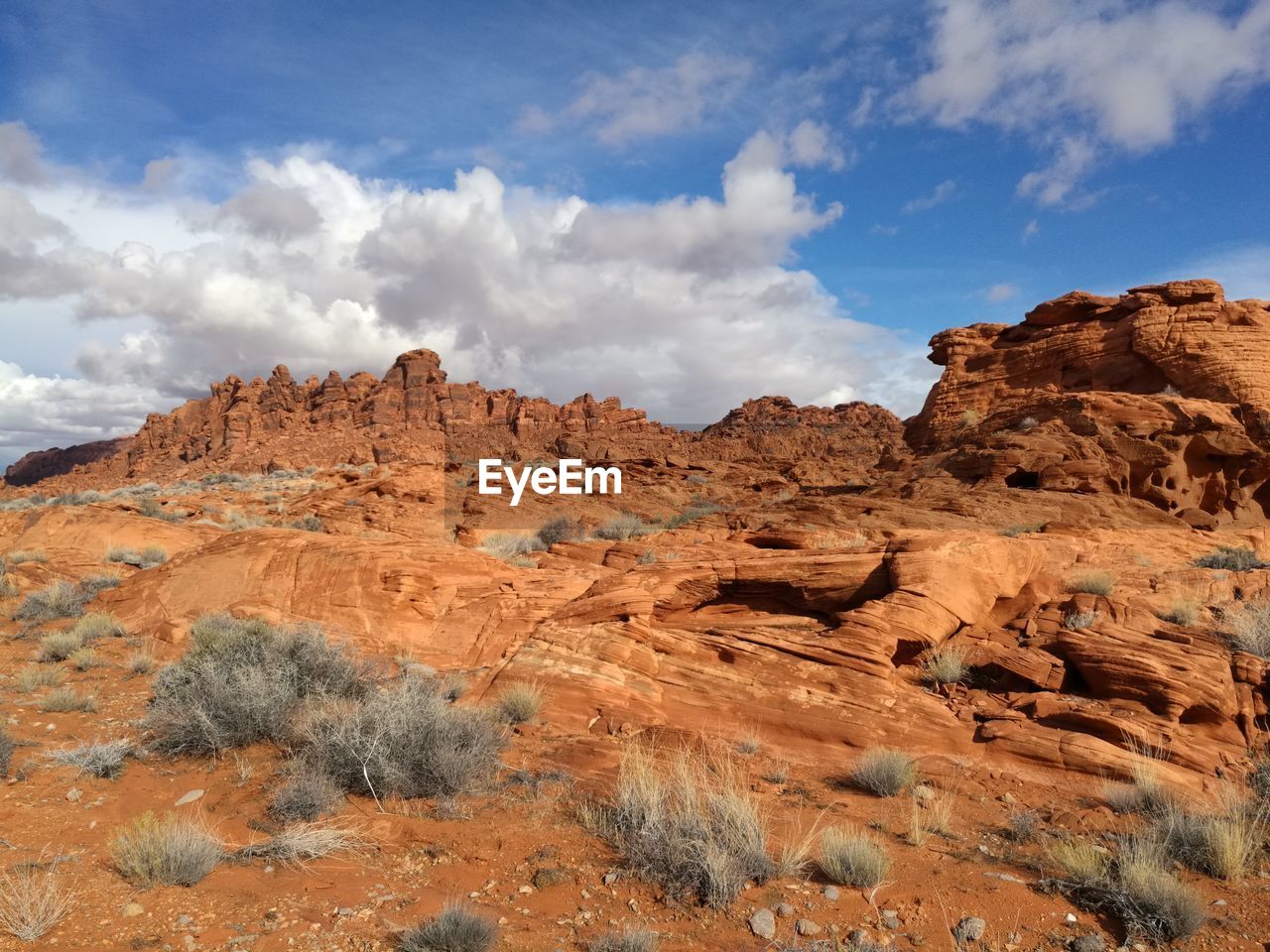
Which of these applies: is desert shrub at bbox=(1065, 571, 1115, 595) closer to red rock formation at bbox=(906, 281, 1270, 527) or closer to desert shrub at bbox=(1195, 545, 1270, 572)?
desert shrub at bbox=(1195, 545, 1270, 572)

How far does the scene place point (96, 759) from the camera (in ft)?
18.8

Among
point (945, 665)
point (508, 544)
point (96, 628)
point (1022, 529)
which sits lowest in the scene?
point (96, 628)

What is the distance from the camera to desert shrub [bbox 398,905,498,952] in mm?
3561

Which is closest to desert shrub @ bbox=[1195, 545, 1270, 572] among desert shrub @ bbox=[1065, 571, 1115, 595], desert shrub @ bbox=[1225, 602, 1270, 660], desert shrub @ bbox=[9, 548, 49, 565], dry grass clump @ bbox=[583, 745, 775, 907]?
desert shrub @ bbox=[1065, 571, 1115, 595]

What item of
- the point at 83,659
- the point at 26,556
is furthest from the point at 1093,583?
the point at 26,556

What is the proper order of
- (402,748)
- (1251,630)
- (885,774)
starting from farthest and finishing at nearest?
(1251,630) → (402,748) → (885,774)

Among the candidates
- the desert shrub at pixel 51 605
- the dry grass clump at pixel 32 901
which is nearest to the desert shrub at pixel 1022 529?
the dry grass clump at pixel 32 901

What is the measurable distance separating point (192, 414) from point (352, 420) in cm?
2353

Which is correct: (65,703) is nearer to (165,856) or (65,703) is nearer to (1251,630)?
(165,856)

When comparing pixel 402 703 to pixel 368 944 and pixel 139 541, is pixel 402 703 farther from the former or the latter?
pixel 139 541

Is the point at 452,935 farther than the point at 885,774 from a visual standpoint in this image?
No

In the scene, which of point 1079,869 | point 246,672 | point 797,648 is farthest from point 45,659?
point 1079,869

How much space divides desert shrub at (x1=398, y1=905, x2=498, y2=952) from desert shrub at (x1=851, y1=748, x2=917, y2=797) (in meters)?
3.24

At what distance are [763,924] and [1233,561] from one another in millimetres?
9998
